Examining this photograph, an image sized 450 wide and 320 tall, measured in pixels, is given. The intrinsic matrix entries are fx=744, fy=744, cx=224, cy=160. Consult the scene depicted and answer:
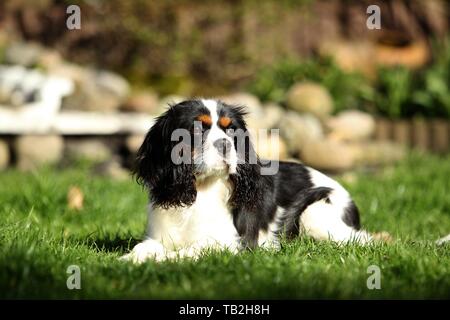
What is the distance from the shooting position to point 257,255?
4109 millimetres

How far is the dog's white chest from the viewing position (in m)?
4.54

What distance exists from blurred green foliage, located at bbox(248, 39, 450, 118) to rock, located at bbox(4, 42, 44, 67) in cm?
343

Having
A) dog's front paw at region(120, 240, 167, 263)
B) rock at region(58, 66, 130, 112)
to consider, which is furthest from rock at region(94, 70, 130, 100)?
dog's front paw at region(120, 240, 167, 263)

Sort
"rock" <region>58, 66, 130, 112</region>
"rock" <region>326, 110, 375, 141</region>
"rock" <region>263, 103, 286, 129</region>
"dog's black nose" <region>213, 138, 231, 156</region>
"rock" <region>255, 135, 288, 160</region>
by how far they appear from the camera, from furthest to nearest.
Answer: "rock" <region>326, 110, 375, 141</region>
"rock" <region>263, 103, 286, 129</region>
"rock" <region>58, 66, 130, 112</region>
"rock" <region>255, 135, 288, 160</region>
"dog's black nose" <region>213, 138, 231, 156</region>

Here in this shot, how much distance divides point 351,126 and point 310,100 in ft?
2.35

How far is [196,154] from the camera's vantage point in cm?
439

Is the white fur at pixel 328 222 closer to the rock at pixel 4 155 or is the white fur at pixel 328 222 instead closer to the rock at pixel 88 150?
the rock at pixel 88 150

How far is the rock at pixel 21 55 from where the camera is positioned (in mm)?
10781

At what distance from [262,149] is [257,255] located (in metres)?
4.88

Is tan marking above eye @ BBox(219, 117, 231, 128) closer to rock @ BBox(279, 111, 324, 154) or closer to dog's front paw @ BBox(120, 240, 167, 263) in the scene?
dog's front paw @ BBox(120, 240, 167, 263)

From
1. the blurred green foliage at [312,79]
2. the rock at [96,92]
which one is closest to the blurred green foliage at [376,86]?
the blurred green foliage at [312,79]
